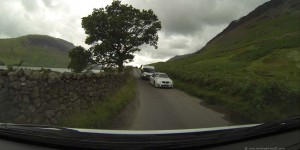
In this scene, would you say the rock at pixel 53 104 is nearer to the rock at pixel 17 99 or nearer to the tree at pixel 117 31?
the rock at pixel 17 99

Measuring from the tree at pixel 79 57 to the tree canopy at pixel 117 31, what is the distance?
2.71 feet

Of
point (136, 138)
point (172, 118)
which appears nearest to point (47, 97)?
point (172, 118)

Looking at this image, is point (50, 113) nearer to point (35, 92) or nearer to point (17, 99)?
point (35, 92)

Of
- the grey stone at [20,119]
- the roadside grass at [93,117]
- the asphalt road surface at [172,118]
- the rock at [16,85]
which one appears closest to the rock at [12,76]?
the rock at [16,85]

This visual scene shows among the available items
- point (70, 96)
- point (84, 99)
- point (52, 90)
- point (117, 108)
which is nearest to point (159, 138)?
point (52, 90)

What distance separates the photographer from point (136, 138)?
2.87 metres

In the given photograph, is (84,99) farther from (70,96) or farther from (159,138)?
→ (159,138)

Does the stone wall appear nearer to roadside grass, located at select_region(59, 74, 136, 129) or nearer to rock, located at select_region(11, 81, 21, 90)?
rock, located at select_region(11, 81, 21, 90)

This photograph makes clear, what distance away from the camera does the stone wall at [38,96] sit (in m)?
7.11

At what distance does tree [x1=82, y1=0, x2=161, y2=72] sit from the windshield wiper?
110 ft

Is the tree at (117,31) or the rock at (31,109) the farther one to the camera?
the tree at (117,31)

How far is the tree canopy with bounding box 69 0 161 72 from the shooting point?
3675 centimetres

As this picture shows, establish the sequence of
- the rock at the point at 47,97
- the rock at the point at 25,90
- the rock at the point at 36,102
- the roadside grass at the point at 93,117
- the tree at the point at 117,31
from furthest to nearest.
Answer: the tree at the point at 117,31, the roadside grass at the point at 93,117, the rock at the point at 47,97, the rock at the point at 36,102, the rock at the point at 25,90

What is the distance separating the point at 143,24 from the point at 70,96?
3248cm
